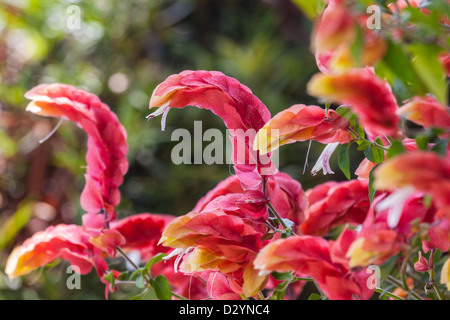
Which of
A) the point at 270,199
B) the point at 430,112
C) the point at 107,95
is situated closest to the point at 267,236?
the point at 270,199

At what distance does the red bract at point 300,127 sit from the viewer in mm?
309

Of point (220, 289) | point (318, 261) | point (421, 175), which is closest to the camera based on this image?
point (421, 175)

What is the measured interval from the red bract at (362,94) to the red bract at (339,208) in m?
0.19

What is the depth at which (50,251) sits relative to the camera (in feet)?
1.37

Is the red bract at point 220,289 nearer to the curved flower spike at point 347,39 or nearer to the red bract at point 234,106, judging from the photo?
the red bract at point 234,106

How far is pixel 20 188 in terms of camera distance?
1.37 meters

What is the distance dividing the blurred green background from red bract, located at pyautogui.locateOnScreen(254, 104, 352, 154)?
90 centimetres

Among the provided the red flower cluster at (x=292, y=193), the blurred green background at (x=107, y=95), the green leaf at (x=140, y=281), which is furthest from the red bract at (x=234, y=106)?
the blurred green background at (x=107, y=95)

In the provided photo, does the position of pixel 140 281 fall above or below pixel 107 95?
above

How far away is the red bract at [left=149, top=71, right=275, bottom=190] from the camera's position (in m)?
0.33

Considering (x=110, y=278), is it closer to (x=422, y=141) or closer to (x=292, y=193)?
(x=292, y=193)

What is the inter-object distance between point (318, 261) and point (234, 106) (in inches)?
4.4

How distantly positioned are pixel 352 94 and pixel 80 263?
30 cm

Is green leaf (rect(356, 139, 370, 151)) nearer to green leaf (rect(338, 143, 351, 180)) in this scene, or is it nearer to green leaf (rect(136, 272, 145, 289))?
green leaf (rect(338, 143, 351, 180))
